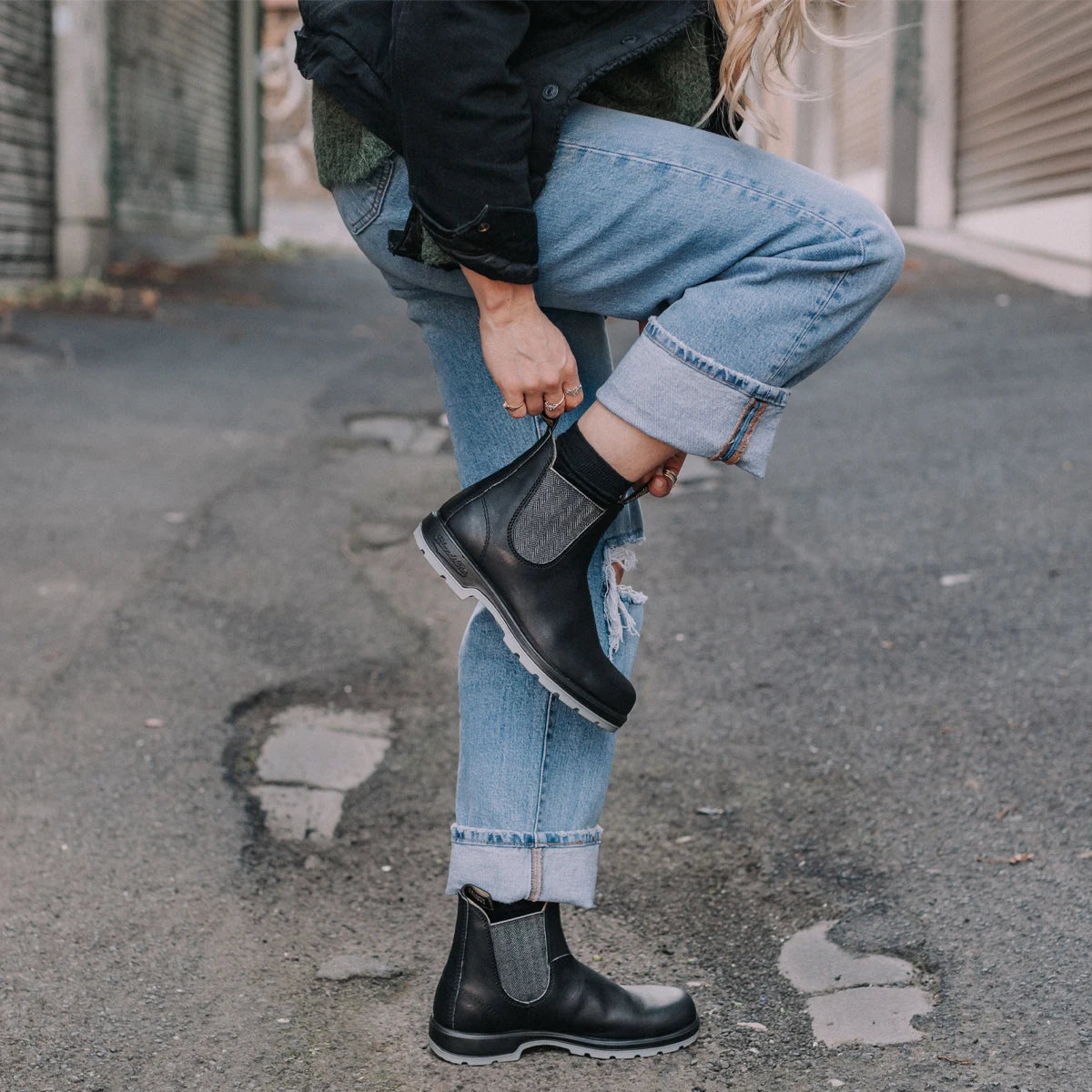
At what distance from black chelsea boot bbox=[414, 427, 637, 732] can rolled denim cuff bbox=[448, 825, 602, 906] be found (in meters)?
0.21

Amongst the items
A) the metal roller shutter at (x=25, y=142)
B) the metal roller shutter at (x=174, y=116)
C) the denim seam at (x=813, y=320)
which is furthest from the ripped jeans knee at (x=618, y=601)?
the metal roller shutter at (x=174, y=116)

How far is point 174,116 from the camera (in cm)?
1119

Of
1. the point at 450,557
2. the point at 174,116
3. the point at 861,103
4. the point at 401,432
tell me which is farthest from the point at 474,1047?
the point at 861,103

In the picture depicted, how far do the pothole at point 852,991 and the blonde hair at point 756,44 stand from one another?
1.20m

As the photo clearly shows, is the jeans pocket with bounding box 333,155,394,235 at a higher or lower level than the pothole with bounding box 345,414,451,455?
higher

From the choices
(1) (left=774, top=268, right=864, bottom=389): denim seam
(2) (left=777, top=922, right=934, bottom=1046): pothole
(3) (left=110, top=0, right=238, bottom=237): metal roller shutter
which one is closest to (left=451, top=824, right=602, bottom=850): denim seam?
(2) (left=777, top=922, right=934, bottom=1046): pothole

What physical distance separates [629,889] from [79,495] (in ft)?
9.35

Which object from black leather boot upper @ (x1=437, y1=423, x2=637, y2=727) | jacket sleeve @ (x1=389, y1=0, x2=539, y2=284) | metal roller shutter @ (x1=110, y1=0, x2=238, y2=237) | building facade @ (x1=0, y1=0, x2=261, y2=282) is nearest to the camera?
jacket sleeve @ (x1=389, y1=0, x2=539, y2=284)

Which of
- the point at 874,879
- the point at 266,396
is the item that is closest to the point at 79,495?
the point at 266,396

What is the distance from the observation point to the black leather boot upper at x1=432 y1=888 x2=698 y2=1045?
164 cm

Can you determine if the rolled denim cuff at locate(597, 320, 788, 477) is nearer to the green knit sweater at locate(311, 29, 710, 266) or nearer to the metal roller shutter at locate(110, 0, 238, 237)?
the green knit sweater at locate(311, 29, 710, 266)

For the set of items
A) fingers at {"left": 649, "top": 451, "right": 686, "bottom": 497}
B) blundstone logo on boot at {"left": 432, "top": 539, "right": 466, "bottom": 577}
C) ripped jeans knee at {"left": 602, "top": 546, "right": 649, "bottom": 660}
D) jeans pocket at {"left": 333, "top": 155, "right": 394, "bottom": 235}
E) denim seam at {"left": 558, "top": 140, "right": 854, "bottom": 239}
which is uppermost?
denim seam at {"left": 558, "top": 140, "right": 854, "bottom": 239}

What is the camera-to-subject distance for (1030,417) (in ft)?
16.2

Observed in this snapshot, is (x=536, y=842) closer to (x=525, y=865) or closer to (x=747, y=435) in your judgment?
(x=525, y=865)
